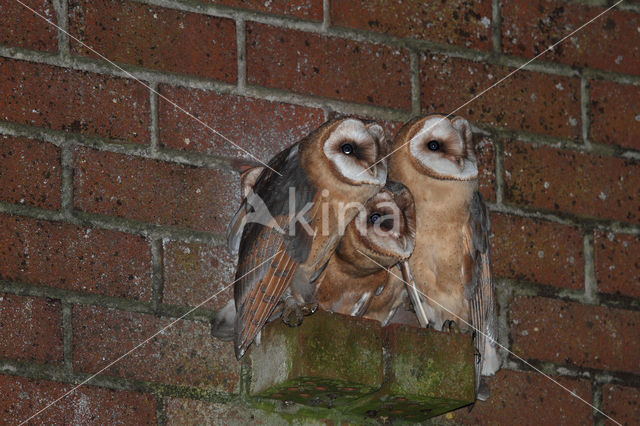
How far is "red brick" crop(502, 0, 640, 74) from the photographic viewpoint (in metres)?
2.59

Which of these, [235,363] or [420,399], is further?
[235,363]

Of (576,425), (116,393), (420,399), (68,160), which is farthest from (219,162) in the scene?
(576,425)

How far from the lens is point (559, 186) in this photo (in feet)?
8.23

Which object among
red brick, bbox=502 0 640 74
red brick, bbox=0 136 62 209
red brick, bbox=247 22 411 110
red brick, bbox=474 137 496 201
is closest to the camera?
red brick, bbox=0 136 62 209

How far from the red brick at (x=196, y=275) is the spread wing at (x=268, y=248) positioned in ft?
0.27

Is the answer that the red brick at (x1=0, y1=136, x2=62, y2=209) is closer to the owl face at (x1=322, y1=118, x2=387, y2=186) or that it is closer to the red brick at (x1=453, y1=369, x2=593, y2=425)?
the owl face at (x1=322, y1=118, x2=387, y2=186)

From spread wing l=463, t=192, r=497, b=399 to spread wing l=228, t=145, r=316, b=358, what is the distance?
0.36m

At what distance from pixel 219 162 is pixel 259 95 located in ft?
0.59

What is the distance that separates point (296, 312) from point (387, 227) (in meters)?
0.25

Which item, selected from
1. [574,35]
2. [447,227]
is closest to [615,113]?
[574,35]

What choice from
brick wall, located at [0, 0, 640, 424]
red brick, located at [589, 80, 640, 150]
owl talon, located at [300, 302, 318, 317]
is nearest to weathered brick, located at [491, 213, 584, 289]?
brick wall, located at [0, 0, 640, 424]

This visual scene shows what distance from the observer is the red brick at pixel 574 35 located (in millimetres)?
2588

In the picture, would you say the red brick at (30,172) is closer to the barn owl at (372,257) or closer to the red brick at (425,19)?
the barn owl at (372,257)

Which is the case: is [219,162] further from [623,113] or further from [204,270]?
[623,113]
